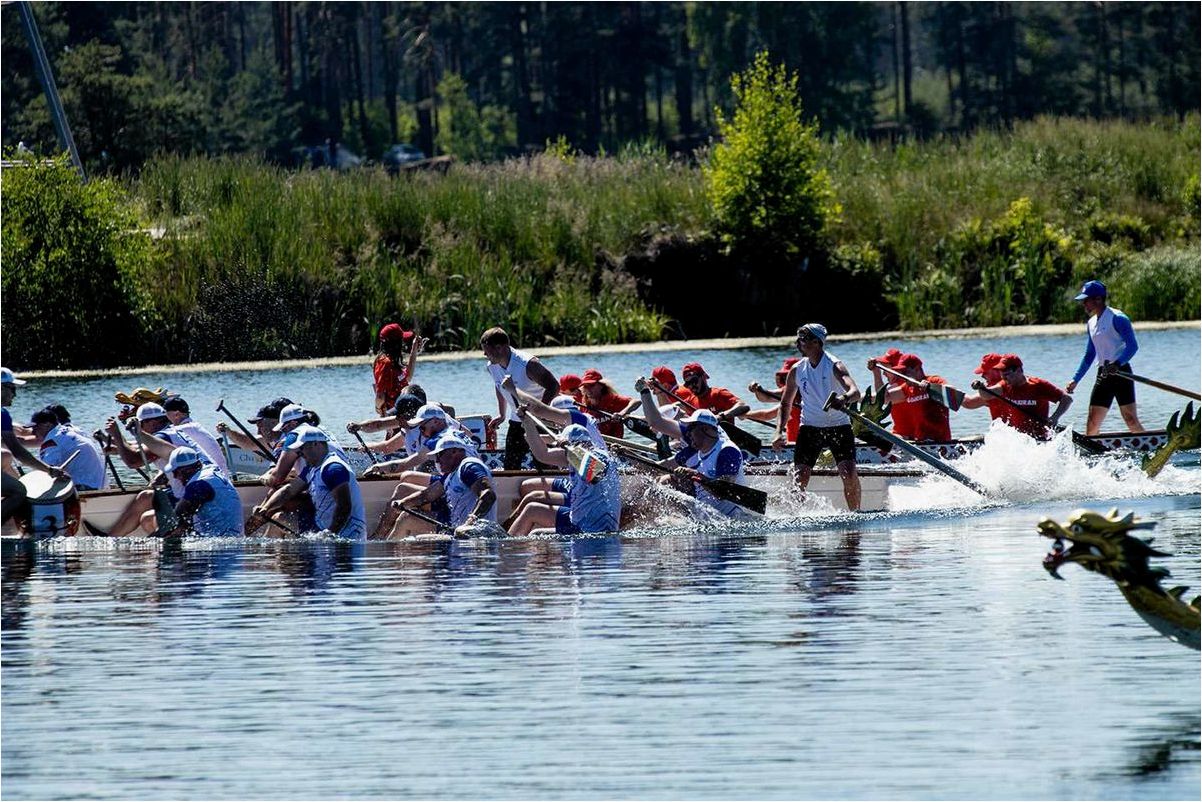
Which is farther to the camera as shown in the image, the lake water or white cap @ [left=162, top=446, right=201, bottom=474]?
white cap @ [left=162, top=446, right=201, bottom=474]

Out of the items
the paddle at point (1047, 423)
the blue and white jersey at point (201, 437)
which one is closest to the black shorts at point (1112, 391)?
the paddle at point (1047, 423)

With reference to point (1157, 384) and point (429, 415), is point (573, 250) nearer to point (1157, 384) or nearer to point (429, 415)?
point (1157, 384)

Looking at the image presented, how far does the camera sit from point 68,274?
3834 cm

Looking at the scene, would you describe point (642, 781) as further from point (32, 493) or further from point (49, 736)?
point (32, 493)

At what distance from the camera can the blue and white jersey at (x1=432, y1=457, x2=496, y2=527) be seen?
55.7ft

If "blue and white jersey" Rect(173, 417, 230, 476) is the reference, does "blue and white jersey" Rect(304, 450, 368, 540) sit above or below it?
below

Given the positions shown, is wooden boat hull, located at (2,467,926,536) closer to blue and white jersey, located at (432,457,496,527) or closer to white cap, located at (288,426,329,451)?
blue and white jersey, located at (432,457,496,527)

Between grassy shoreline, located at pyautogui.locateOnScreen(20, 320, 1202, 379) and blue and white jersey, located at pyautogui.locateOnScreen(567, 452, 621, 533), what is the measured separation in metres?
20.7

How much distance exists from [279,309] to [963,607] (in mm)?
27228

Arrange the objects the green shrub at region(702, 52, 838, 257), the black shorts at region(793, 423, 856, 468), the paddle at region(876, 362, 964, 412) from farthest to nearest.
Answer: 1. the green shrub at region(702, 52, 838, 257)
2. the paddle at region(876, 362, 964, 412)
3. the black shorts at region(793, 423, 856, 468)

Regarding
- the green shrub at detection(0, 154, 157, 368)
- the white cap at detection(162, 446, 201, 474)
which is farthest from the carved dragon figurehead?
the green shrub at detection(0, 154, 157, 368)

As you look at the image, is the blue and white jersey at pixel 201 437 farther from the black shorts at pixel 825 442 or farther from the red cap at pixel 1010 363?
the red cap at pixel 1010 363

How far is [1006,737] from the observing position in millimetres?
10695

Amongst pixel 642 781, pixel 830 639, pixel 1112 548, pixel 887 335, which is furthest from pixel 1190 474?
pixel 887 335
